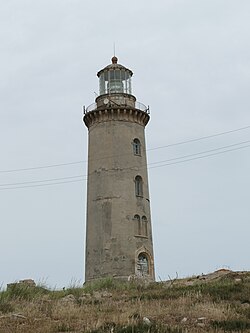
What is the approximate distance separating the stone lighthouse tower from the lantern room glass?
0.06m

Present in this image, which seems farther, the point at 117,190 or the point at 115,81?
the point at 115,81

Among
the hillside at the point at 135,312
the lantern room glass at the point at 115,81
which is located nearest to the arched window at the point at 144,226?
the lantern room glass at the point at 115,81

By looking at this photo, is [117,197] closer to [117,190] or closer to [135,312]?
[117,190]

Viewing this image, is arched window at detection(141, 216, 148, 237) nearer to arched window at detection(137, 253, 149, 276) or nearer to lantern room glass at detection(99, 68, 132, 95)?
arched window at detection(137, 253, 149, 276)

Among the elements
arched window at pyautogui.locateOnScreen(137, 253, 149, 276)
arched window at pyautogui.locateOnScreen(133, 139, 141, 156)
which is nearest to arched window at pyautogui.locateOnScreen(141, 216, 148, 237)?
arched window at pyautogui.locateOnScreen(137, 253, 149, 276)

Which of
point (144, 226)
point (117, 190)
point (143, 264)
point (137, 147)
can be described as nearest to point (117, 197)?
point (117, 190)

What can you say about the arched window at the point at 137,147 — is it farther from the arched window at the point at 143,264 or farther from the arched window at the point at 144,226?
the arched window at the point at 143,264

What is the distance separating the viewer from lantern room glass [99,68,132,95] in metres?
30.6

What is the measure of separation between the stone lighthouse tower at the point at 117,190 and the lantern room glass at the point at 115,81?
6 cm

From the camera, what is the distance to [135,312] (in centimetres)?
930

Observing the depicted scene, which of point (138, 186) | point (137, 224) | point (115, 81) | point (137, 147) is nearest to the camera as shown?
point (137, 224)

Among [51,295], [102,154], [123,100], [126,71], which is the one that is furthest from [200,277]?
[126,71]

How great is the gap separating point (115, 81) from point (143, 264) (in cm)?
1071

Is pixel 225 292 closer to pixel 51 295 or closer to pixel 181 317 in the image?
pixel 181 317
